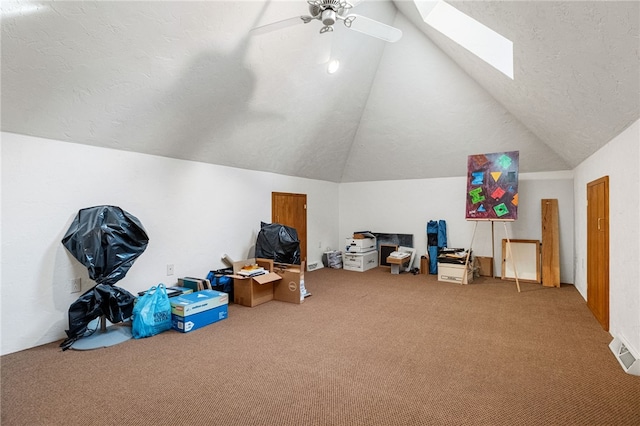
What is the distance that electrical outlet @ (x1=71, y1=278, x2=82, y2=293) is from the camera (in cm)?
314

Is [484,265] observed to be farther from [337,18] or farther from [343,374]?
[337,18]

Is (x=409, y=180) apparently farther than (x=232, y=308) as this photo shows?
Yes

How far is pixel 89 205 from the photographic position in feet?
10.7

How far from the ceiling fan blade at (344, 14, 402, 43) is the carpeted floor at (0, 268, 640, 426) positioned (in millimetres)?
2792

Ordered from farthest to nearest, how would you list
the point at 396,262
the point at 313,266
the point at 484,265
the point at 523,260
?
the point at 313,266 → the point at 396,262 → the point at 484,265 → the point at 523,260

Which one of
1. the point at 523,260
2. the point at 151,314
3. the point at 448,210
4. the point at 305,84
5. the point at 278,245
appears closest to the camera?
the point at 151,314

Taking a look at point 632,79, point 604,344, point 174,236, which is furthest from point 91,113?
point 604,344

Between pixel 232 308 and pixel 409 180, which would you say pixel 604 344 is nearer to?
pixel 232 308

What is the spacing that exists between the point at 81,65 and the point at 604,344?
517 centimetres

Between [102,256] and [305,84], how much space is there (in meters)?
3.14

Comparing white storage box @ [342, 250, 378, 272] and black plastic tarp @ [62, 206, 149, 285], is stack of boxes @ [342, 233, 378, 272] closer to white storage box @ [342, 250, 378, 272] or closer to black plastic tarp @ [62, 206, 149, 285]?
white storage box @ [342, 250, 378, 272]

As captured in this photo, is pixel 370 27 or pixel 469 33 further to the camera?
pixel 469 33

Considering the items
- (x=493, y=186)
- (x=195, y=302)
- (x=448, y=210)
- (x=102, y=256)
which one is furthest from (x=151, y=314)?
(x=448, y=210)

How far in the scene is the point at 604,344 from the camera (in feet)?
9.33
